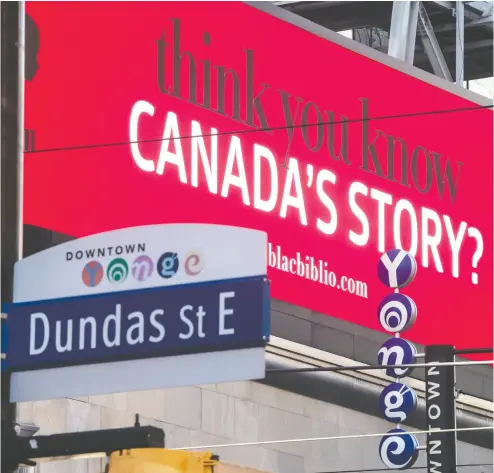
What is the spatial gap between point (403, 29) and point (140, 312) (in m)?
18.5

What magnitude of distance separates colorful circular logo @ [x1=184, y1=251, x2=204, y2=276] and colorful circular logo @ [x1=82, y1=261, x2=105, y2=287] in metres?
0.54

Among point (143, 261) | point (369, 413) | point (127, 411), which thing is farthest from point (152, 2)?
point (143, 261)

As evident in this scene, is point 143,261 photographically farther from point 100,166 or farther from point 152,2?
point 152,2

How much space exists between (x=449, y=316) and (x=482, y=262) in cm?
153

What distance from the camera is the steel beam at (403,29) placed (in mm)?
25766

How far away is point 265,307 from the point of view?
771 cm

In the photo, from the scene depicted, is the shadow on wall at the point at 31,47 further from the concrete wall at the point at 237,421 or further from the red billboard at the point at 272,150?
the concrete wall at the point at 237,421

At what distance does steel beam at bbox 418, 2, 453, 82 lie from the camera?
90.4 feet

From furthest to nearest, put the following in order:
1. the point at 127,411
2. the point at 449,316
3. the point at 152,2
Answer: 1. the point at 449,316
2. the point at 152,2
3. the point at 127,411

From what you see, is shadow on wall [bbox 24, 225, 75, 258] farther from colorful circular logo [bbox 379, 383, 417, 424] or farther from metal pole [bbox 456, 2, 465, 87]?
metal pole [bbox 456, 2, 465, 87]

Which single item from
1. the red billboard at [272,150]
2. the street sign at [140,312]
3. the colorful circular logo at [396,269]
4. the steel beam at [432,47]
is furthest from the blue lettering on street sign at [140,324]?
the steel beam at [432,47]

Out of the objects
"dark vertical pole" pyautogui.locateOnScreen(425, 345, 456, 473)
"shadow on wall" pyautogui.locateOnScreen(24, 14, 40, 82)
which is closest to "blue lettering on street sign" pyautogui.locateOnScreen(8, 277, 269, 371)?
"shadow on wall" pyautogui.locateOnScreen(24, 14, 40, 82)

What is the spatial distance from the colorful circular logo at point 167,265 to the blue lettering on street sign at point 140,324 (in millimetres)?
105

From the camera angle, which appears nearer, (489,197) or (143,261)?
(143,261)
